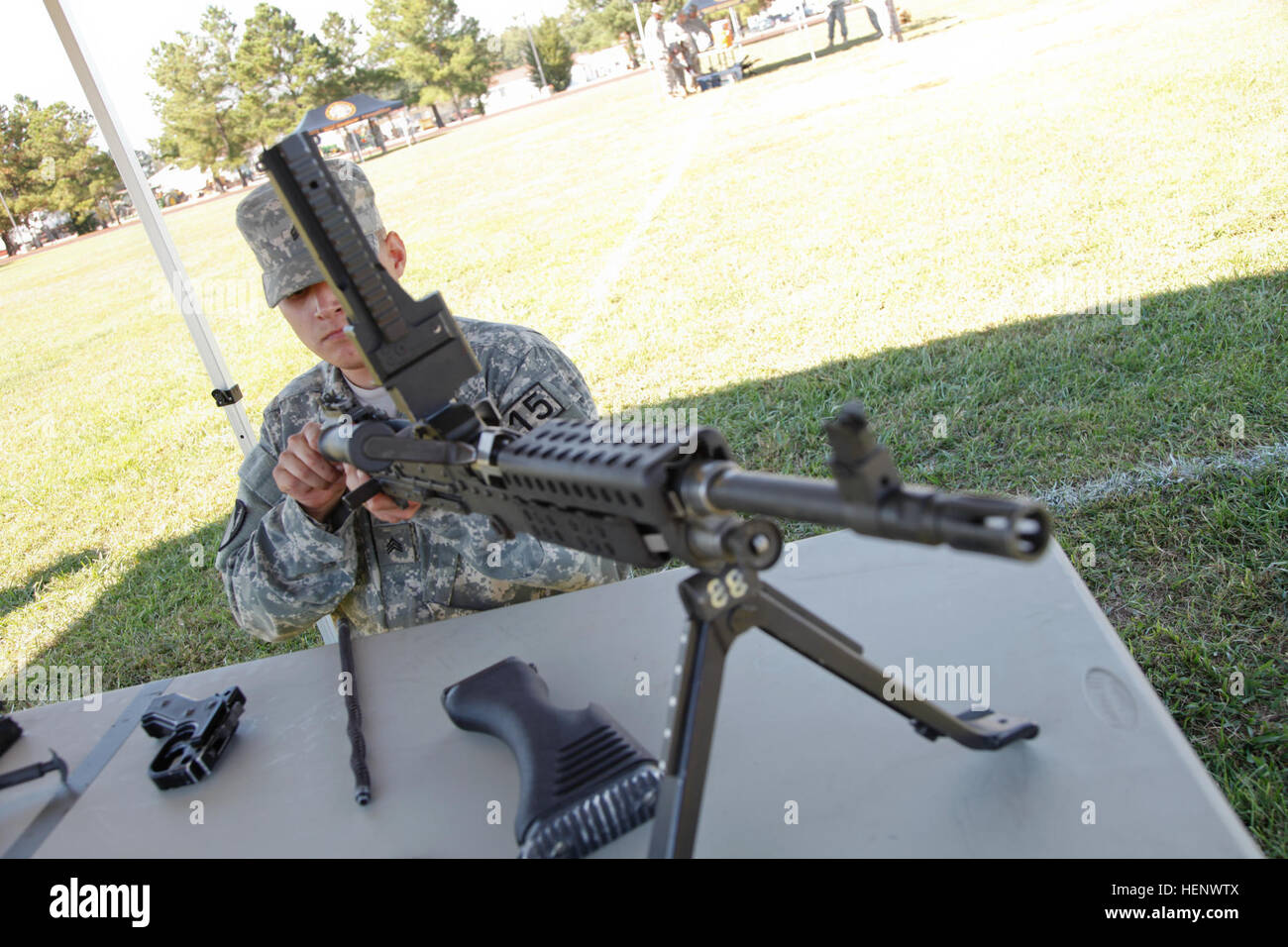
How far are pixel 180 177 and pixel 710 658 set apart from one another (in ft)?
34.5

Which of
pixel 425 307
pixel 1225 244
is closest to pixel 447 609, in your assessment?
pixel 425 307

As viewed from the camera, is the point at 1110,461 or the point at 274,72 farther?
the point at 274,72

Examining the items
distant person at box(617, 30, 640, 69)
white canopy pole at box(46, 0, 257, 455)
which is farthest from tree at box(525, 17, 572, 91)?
white canopy pole at box(46, 0, 257, 455)

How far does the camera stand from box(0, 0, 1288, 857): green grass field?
3346 mm

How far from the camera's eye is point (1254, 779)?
2.34 metres

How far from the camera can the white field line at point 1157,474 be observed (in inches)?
138

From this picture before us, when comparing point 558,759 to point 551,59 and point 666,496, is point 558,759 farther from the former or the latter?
point 551,59

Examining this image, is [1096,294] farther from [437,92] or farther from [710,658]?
[437,92]

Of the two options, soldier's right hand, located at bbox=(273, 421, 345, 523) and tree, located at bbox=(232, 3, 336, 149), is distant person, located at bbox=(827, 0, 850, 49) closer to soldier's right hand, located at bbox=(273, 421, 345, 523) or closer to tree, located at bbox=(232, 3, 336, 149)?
tree, located at bbox=(232, 3, 336, 149)

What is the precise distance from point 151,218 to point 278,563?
1.80 metres

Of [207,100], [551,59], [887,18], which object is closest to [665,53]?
[887,18]


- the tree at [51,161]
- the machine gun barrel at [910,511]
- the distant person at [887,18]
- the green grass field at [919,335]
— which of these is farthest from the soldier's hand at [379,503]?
the distant person at [887,18]

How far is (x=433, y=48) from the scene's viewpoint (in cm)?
3428

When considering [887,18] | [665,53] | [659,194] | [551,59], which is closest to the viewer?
[659,194]
